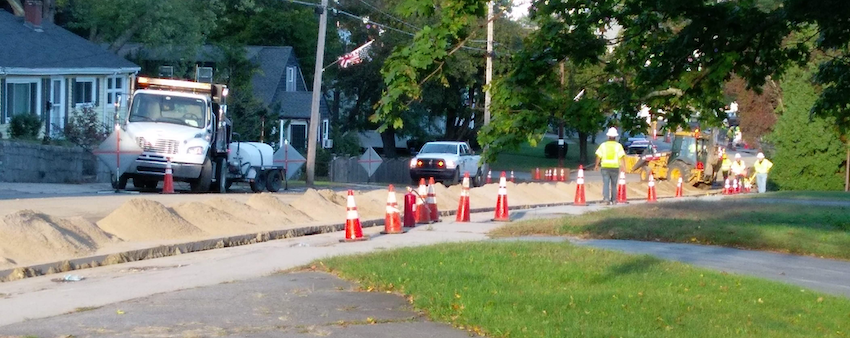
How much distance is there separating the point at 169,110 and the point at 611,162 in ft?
34.1

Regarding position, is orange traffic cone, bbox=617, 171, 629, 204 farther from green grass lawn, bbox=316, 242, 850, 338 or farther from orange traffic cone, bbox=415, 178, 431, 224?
green grass lawn, bbox=316, 242, 850, 338

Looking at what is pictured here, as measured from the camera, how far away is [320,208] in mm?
19453

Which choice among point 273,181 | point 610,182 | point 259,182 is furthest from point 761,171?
point 259,182

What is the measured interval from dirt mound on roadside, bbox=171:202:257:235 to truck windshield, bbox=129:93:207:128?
8634 millimetres

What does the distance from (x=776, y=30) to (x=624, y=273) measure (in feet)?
9.87

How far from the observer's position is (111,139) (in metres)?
23.9

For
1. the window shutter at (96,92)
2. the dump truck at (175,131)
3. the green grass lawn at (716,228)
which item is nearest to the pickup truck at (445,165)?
the window shutter at (96,92)

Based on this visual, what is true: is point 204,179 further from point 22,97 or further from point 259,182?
point 22,97

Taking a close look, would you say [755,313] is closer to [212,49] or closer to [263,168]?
[263,168]

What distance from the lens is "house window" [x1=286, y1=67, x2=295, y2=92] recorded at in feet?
188

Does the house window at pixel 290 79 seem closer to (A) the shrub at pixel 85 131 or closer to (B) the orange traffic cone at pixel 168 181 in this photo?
(A) the shrub at pixel 85 131

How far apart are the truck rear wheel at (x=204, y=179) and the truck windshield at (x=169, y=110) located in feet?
3.15

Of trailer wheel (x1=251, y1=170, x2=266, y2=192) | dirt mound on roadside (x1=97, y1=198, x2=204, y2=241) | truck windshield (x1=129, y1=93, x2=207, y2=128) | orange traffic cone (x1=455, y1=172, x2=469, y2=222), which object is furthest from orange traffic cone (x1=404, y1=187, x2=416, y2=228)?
trailer wheel (x1=251, y1=170, x2=266, y2=192)

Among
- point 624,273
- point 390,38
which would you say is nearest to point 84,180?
point 624,273
